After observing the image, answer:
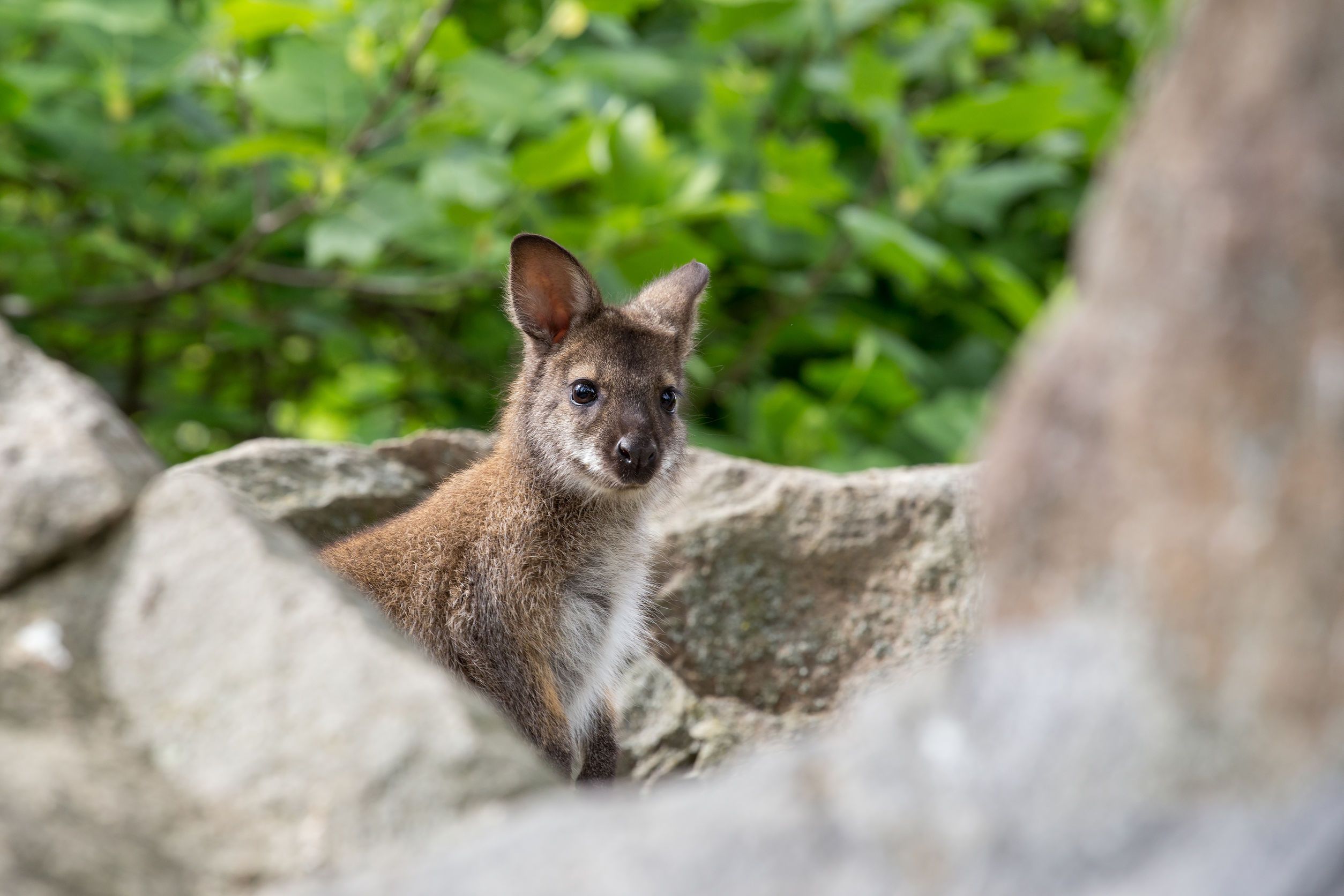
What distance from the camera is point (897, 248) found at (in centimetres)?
654

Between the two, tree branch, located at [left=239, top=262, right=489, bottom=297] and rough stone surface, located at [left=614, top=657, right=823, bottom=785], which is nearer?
rough stone surface, located at [left=614, top=657, right=823, bottom=785]

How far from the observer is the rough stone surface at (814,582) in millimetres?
5566

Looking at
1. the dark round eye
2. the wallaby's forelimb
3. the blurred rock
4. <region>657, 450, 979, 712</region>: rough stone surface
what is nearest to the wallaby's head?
the dark round eye

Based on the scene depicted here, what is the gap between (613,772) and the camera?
5.16m

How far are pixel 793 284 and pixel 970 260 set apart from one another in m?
1.13

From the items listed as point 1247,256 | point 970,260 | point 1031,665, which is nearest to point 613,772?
point 1031,665

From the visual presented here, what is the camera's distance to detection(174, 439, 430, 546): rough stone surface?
5.49m

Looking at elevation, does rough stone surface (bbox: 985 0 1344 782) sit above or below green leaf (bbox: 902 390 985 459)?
above

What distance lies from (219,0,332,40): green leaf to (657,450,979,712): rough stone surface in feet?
8.80

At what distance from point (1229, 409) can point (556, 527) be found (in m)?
3.42

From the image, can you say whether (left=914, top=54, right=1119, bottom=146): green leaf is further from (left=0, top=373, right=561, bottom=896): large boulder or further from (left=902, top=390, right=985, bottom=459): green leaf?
(left=0, top=373, right=561, bottom=896): large boulder

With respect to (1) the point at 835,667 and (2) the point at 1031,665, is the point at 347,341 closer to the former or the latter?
(1) the point at 835,667

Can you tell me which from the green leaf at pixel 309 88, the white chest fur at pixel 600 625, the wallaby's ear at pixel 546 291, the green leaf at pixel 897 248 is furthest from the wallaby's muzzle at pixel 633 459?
the green leaf at pixel 309 88

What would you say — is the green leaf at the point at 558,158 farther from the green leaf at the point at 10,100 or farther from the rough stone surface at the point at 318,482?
the green leaf at the point at 10,100
